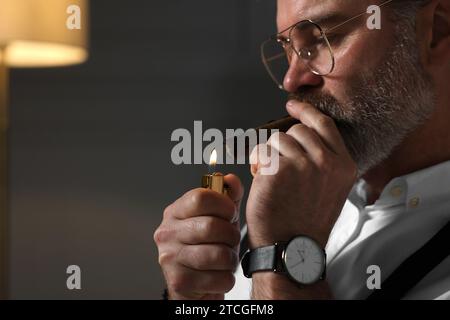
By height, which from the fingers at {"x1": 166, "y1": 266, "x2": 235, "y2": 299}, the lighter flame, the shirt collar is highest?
the lighter flame

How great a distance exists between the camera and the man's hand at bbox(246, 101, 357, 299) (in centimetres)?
101

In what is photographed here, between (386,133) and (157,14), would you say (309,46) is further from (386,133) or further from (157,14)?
(157,14)

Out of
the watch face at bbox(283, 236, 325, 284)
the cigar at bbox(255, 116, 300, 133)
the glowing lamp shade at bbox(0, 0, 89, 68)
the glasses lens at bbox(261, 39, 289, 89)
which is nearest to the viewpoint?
the watch face at bbox(283, 236, 325, 284)

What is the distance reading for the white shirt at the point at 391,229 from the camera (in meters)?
1.10

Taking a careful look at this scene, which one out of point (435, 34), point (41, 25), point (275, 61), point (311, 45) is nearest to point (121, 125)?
point (41, 25)

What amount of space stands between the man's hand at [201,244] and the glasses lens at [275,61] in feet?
1.50

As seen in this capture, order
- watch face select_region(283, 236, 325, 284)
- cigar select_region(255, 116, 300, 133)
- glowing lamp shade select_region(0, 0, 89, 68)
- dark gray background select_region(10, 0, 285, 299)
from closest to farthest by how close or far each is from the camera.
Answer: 1. watch face select_region(283, 236, 325, 284)
2. cigar select_region(255, 116, 300, 133)
3. glowing lamp shade select_region(0, 0, 89, 68)
4. dark gray background select_region(10, 0, 285, 299)

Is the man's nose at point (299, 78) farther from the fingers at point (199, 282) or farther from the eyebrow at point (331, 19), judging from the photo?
the fingers at point (199, 282)

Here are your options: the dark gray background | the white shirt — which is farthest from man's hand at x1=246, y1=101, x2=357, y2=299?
the dark gray background

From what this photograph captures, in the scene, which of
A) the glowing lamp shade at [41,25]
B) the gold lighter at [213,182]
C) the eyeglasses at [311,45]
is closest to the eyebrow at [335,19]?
the eyeglasses at [311,45]

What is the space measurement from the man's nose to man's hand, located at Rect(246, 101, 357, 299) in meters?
0.13

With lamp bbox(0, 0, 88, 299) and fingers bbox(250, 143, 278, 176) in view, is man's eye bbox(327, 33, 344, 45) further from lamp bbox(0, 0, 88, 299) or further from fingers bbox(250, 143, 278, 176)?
lamp bbox(0, 0, 88, 299)

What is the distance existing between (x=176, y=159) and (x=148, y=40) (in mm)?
420

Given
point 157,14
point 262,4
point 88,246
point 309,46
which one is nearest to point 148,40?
point 157,14
